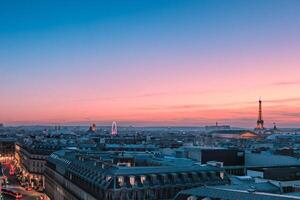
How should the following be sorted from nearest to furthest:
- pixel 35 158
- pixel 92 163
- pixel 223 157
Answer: pixel 92 163, pixel 223 157, pixel 35 158

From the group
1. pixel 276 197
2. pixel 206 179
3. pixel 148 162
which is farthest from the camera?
pixel 148 162

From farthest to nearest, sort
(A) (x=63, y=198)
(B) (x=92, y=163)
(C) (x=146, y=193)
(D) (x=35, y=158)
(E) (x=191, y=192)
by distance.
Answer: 1. (D) (x=35, y=158)
2. (A) (x=63, y=198)
3. (B) (x=92, y=163)
4. (C) (x=146, y=193)
5. (E) (x=191, y=192)

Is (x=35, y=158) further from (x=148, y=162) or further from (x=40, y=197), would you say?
(x=148, y=162)

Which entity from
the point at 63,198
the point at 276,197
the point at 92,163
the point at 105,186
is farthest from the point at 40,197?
the point at 276,197

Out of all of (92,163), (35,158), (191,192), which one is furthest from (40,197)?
(191,192)

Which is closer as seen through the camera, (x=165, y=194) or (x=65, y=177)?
(x=165, y=194)

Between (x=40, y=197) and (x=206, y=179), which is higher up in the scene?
(x=206, y=179)

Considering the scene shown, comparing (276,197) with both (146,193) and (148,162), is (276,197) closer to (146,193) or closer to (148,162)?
(146,193)

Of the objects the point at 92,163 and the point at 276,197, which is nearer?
the point at 276,197

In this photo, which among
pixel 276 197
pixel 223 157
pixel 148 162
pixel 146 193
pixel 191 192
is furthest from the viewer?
pixel 223 157
